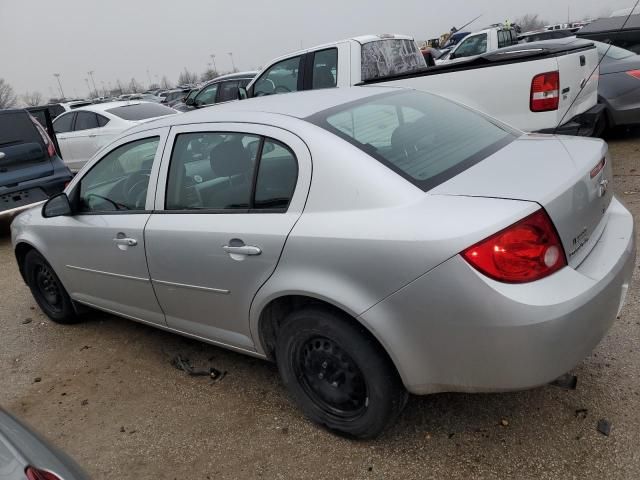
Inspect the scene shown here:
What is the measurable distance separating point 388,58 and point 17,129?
16.0 feet

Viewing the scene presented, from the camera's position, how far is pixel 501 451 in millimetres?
2301

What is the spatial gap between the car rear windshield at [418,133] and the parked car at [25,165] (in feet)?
17.7

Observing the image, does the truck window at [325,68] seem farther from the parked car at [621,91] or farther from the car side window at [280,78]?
the parked car at [621,91]

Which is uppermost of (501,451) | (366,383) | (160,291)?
(160,291)

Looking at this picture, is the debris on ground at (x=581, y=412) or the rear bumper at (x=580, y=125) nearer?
the debris on ground at (x=581, y=412)

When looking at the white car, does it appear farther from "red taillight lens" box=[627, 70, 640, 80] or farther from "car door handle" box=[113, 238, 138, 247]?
"red taillight lens" box=[627, 70, 640, 80]

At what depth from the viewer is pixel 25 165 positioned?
264 inches

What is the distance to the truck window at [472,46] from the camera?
13.6 meters

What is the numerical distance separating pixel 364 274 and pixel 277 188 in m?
0.66

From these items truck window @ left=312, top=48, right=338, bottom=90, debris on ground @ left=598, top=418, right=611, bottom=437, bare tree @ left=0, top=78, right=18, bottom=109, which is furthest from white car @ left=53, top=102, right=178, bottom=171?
bare tree @ left=0, top=78, right=18, bottom=109

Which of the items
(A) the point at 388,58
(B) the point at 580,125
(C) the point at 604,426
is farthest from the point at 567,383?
(A) the point at 388,58

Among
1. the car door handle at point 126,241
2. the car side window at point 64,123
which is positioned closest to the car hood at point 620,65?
the car door handle at point 126,241

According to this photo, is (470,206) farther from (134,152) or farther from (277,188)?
(134,152)

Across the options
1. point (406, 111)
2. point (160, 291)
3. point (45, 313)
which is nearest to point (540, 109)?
point (406, 111)
